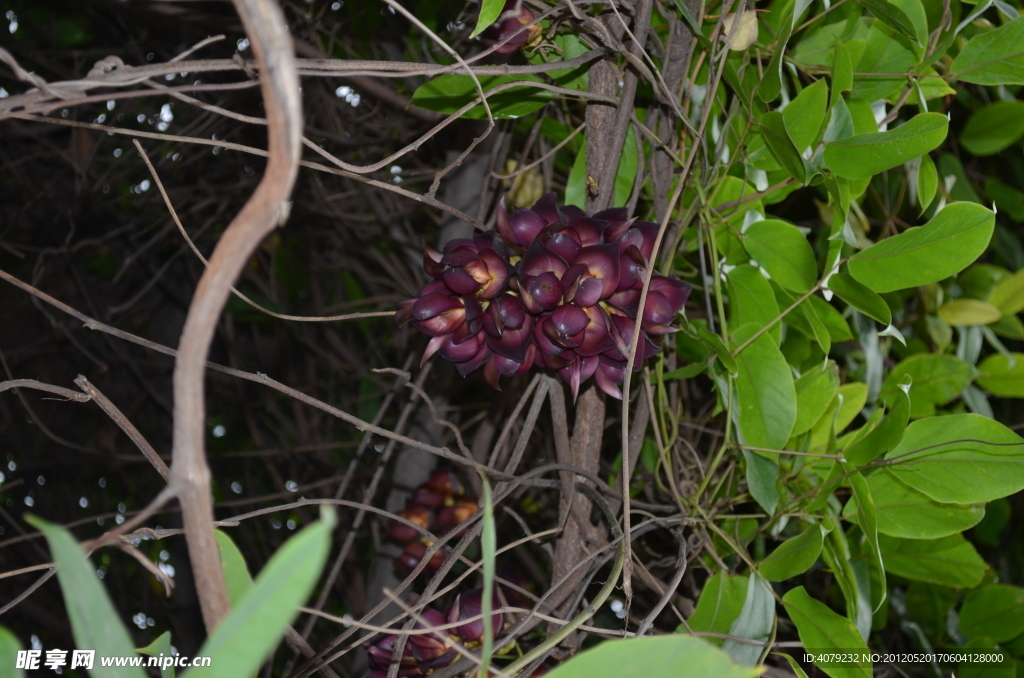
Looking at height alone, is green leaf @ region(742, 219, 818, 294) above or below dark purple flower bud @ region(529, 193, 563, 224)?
below

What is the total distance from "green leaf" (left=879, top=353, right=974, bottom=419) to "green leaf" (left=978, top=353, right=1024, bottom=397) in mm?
A: 84

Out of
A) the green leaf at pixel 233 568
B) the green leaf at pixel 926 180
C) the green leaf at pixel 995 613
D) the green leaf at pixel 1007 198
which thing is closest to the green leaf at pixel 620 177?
the green leaf at pixel 926 180

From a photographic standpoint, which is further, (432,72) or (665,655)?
(432,72)

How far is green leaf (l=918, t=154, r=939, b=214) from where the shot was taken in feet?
1.68

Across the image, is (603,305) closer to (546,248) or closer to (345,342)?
(546,248)

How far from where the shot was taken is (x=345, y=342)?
1.46 m

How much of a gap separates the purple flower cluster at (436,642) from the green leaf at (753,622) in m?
0.15

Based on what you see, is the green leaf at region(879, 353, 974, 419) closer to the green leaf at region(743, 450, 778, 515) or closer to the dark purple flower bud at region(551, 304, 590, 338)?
the green leaf at region(743, 450, 778, 515)

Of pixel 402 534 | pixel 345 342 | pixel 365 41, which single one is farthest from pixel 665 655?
pixel 345 342

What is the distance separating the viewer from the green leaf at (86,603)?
0.17m

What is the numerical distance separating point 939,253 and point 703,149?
0.55ft

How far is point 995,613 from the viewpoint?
642mm

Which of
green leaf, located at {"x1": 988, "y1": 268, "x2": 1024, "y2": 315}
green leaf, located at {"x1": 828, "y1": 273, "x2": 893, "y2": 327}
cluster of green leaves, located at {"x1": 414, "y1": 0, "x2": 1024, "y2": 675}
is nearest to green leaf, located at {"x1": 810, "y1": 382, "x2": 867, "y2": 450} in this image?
cluster of green leaves, located at {"x1": 414, "y1": 0, "x2": 1024, "y2": 675}

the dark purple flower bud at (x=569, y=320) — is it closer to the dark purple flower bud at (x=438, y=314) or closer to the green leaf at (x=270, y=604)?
the dark purple flower bud at (x=438, y=314)
